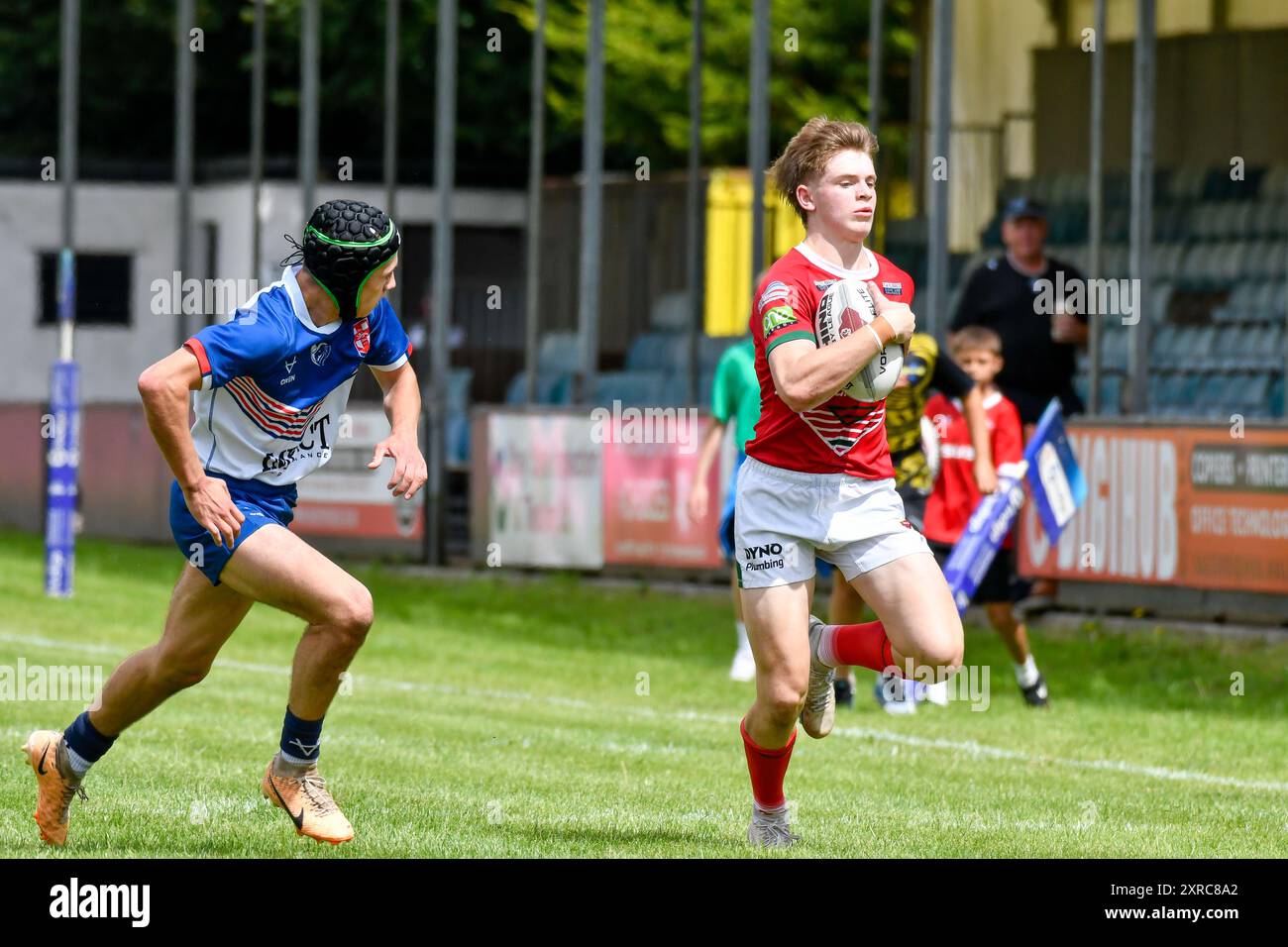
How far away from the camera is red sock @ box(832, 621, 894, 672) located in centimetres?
723

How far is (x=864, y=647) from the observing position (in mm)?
7270

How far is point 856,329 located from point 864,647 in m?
1.02

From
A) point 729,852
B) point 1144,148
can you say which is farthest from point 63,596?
point 729,852

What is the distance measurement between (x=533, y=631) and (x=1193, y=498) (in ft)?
16.2

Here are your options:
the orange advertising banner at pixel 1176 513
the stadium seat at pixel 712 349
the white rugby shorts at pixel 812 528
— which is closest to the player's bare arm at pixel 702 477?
the orange advertising banner at pixel 1176 513

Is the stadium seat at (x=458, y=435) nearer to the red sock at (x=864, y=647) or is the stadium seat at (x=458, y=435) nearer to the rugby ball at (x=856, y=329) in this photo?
the red sock at (x=864, y=647)

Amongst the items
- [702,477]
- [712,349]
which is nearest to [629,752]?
[702,477]

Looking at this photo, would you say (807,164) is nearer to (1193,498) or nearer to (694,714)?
(694,714)

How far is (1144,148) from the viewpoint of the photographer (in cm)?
1677

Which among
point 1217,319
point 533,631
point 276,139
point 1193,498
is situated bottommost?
point 533,631

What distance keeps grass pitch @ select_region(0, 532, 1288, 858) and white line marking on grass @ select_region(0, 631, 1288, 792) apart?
0.03 meters

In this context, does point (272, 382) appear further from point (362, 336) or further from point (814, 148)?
point (814, 148)

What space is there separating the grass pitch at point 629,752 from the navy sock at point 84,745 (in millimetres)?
257

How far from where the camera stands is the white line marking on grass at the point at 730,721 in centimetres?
995
